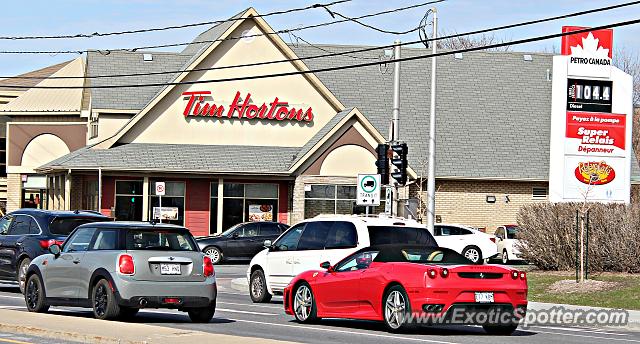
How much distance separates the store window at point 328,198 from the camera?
4859 cm

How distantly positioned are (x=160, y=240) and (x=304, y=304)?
2.62 meters

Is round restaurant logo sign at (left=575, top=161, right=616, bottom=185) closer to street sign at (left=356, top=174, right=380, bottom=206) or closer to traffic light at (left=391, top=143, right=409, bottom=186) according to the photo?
traffic light at (left=391, top=143, right=409, bottom=186)

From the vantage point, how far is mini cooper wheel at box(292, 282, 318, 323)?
19067 millimetres

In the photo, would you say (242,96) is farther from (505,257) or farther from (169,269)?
(169,269)

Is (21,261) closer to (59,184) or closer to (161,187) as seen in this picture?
(161,187)

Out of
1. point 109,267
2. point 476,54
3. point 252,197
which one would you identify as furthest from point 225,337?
point 476,54

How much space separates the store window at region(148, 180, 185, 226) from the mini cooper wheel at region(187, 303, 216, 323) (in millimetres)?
29889

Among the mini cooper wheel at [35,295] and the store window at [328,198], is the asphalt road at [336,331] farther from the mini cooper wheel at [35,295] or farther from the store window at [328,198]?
the store window at [328,198]

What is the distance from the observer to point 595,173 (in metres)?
33.4

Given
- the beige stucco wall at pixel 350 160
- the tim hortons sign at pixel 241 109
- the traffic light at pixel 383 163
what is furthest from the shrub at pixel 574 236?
the tim hortons sign at pixel 241 109

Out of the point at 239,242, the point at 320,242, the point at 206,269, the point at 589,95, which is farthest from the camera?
the point at 239,242

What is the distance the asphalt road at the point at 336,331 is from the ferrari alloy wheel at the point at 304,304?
19 centimetres

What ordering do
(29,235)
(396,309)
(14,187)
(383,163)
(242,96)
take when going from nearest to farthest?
1. (396,309)
2. (29,235)
3. (383,163)
4. (242,96)
5. (14,187)

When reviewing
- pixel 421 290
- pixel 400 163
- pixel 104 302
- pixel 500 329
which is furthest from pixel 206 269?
pixel 400 163
